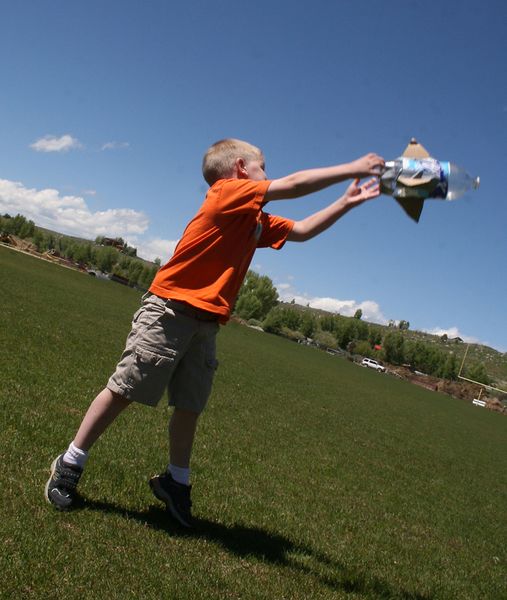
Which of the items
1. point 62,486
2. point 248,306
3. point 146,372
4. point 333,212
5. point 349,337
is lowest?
point 62,486

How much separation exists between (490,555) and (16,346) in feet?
22.4

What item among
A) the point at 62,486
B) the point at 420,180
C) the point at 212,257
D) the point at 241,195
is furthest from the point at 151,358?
the point at 420,180

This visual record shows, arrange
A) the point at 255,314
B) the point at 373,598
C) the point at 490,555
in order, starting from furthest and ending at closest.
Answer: the point at 255,314, the point at 490,555, the point at 373,598

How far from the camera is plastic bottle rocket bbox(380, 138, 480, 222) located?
2961 mm

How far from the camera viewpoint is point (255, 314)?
105188mm

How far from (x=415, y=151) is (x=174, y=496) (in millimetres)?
2543

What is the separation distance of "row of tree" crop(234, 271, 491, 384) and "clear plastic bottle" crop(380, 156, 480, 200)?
9845cm

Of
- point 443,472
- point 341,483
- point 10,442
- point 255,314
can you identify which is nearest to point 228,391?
point 443,472

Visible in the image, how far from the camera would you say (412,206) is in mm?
A: 3037

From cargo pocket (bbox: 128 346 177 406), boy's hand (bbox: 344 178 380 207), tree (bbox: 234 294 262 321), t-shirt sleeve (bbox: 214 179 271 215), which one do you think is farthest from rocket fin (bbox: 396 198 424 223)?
tree (bbox: 234 294 262 321)

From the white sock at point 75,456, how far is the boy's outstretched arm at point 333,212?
1.87 meters

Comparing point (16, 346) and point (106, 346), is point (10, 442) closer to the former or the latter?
point (16, 346)

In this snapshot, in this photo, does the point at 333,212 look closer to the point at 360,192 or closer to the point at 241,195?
the point at 360,192

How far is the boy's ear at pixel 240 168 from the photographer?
3566mm
